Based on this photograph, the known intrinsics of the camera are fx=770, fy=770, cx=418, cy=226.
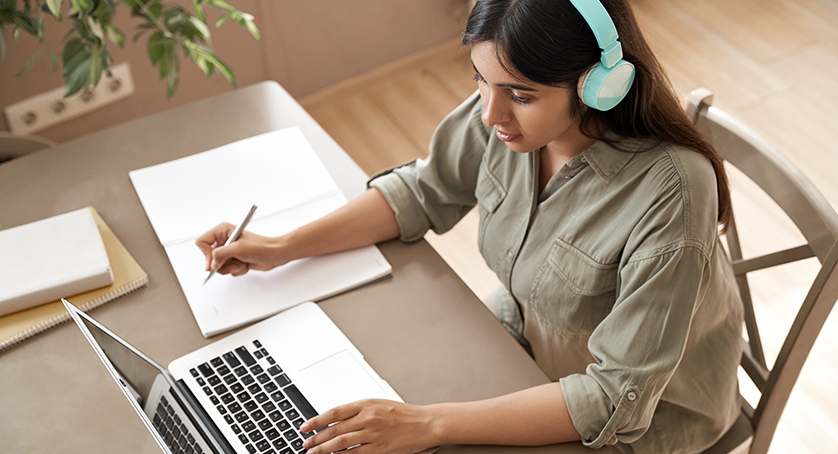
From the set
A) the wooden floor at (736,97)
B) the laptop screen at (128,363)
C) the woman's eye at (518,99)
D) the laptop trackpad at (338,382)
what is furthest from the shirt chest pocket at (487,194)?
the wooden floor at (736,97)

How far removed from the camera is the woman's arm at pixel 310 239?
1.12 m

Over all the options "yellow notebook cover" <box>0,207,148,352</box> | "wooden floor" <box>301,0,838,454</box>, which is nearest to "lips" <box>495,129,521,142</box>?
"yellow notebook cover" <box>0,207,148,352</box>

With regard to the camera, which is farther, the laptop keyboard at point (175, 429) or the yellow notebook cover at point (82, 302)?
the yellow notebook cover at point (82, 302)

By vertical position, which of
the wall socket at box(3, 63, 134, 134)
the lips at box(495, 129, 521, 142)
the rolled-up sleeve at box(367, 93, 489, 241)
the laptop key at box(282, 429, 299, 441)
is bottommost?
the wall socket at box(3, 63, 134, 134)

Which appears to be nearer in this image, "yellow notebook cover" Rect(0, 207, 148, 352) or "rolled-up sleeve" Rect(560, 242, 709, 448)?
"rolled-up sleeve" Rect(560, 242, 709, 448)

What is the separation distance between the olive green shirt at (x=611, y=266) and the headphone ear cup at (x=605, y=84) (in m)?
0.11

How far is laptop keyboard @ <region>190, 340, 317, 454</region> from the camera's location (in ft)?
3.03

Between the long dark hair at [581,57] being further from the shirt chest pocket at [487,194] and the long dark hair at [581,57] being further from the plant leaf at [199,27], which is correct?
the plant leaf at [199,27]

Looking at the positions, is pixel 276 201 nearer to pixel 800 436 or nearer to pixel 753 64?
pixel 800 436

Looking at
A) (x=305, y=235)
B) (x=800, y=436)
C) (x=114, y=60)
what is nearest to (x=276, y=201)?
(x=305, y=235)

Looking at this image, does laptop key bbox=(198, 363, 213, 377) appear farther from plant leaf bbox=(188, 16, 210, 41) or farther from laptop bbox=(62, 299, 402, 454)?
plant leaf bbox=(188, 16, 210, 41)

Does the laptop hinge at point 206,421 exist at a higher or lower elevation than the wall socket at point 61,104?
higher

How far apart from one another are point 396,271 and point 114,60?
1366 mm

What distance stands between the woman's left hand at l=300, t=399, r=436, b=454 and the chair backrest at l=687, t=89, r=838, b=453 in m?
0.53
